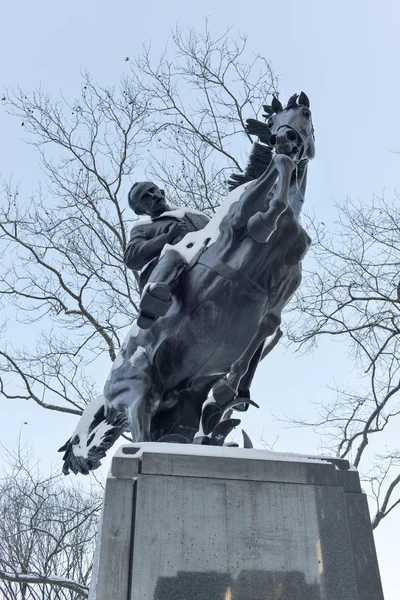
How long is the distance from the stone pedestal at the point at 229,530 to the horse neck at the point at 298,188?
1719 millimetres

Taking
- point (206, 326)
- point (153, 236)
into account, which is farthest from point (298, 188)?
point (153, 236)

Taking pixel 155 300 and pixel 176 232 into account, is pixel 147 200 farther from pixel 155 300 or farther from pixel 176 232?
pixel 155 300

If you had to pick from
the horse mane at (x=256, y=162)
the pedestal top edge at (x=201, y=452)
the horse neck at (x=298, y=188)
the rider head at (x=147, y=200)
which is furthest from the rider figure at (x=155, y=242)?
the pedestal top edge at (x=201, y=452)

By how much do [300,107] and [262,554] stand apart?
112 inches

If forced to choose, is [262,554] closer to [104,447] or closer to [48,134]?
[104,447]

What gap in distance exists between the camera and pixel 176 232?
16.3 feet

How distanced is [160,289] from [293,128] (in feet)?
4.47

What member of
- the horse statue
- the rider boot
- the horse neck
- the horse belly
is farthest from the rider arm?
the horse neck

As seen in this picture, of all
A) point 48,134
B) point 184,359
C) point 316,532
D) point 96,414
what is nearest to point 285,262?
point 184,359

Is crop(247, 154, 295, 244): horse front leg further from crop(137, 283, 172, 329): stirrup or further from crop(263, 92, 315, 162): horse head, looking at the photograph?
crop(137, 283, 172, 329): stirrup

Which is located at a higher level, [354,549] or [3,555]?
[3,555]

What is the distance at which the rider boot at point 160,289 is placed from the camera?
4.02m

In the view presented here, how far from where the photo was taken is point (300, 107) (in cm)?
427

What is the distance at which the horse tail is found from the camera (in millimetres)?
4863
